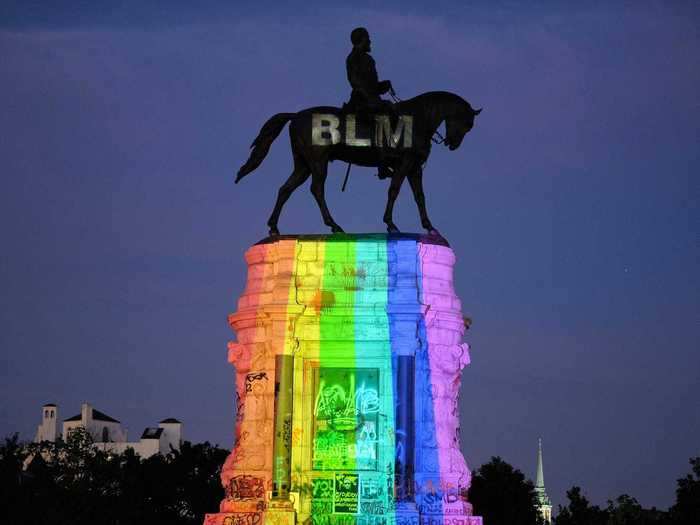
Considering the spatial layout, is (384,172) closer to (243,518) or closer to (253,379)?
(253,379)

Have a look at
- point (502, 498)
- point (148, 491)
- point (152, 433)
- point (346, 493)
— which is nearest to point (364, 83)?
point (346, 493)

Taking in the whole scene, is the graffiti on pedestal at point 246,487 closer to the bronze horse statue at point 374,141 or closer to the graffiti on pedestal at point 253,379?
the graffiti on pedestal at point 253,379

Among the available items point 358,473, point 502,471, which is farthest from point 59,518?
point 502,471

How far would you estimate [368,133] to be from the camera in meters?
58.2

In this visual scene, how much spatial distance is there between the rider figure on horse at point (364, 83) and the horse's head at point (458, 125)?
1.75 metres

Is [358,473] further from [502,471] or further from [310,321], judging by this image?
[502,471]

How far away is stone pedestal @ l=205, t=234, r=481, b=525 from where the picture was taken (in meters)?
54.9

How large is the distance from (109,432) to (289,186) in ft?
343

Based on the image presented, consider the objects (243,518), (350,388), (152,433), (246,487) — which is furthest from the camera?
(152,433)

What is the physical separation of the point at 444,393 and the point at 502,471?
47.4 metres

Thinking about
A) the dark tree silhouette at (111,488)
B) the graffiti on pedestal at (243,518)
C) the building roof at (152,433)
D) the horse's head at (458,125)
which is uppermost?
the building roof at (152,433)

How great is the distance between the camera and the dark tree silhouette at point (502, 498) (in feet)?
308

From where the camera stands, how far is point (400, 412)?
55.3m

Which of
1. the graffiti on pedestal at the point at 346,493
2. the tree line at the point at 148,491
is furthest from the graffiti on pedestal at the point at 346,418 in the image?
the tree line at the point at 148,491
